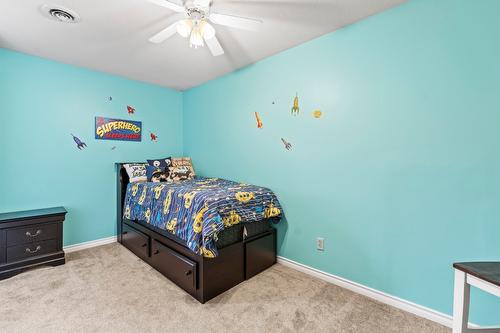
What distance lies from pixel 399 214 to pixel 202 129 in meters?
2.87

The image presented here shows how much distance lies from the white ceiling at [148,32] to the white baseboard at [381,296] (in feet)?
7.65

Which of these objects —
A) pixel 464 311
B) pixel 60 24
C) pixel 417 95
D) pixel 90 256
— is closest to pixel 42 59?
pixel 60 24

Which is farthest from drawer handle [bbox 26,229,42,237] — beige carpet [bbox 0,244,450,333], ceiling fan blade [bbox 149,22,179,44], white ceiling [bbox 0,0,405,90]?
ceiling fan blade [bbox 149,22,179,44]

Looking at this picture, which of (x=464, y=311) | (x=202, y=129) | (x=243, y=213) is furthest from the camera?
(x=202, y=129)

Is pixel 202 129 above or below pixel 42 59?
below

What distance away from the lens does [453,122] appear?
5.22ft

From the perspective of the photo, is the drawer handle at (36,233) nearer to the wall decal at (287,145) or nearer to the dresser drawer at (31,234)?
the dresser drawer at (31,234)

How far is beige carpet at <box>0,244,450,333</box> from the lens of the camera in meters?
1.63

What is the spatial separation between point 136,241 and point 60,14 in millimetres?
2382

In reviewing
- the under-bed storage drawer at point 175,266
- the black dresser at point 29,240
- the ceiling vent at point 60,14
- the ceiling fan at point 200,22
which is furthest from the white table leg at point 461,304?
the black dresser at point 29,240

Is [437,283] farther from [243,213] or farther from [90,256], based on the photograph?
[90,256]

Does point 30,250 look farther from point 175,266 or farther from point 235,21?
point 235,21

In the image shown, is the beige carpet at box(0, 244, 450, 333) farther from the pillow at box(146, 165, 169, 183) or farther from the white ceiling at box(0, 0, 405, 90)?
the white ceiling at box(0, 0, 405, 90)

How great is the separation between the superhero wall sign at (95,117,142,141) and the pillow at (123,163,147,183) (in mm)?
460
